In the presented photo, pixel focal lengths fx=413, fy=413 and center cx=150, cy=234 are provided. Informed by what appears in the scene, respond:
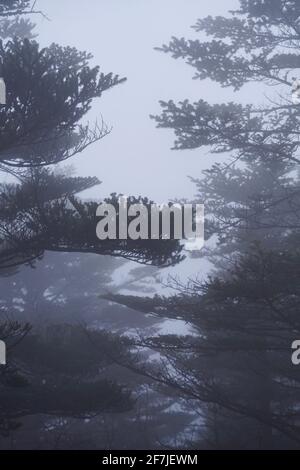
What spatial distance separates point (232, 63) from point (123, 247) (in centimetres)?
632

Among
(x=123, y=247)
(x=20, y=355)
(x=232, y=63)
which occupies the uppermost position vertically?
(x=232, y=63)

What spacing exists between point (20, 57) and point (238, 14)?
24.8 ft

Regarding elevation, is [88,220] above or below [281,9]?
below

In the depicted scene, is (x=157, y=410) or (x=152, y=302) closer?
(x=152, y=302)

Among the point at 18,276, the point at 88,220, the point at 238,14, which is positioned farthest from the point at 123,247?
the point at 18,276

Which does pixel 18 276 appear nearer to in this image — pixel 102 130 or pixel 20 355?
pixel 20 355

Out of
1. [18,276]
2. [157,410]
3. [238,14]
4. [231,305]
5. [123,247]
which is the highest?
[238,14]

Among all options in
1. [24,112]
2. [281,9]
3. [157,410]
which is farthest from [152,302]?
[157,410]

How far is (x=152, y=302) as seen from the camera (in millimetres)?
10375

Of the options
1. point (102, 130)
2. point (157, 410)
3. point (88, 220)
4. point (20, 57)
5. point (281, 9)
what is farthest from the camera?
point (157, 410)
